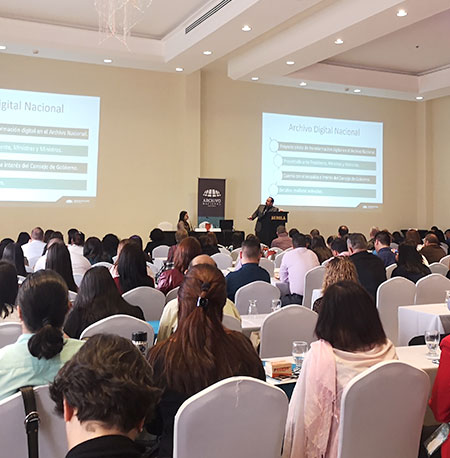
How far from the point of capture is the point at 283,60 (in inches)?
439

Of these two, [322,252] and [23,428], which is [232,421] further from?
[322,252]

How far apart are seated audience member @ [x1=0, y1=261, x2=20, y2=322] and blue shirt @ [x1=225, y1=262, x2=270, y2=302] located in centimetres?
215

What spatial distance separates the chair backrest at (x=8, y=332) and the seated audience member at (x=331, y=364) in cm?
157

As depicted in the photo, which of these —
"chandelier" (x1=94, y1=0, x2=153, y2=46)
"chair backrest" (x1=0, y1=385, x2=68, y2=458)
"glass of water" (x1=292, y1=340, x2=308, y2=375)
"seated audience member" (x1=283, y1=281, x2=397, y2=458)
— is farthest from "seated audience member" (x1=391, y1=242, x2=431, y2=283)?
"chandelier" (x1=94, y1=0, x2=153, y2=46)

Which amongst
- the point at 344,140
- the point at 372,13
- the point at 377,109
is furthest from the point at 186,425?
the point at 377,109

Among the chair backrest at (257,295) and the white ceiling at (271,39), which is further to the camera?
the white ceiling at (271,39)

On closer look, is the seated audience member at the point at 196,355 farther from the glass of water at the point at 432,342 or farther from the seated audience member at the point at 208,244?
the seated audience member at the point at 208,244

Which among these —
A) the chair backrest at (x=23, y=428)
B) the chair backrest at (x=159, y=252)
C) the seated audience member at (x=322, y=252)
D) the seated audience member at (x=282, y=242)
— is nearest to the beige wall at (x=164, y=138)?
the chair backrest at (x=159, y=252)

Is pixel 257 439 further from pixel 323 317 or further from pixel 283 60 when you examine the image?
pixel 283 60

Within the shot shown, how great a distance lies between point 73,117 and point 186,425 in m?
11.3

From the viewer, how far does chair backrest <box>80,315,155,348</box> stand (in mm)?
3033

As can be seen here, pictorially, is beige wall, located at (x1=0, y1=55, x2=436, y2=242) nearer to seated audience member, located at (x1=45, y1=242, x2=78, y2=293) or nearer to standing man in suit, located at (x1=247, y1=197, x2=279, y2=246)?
standing man in suit, located at (x1=247, y1=197, x2=279, y2=246)

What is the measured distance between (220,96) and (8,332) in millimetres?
11239

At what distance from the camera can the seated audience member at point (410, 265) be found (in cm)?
591
